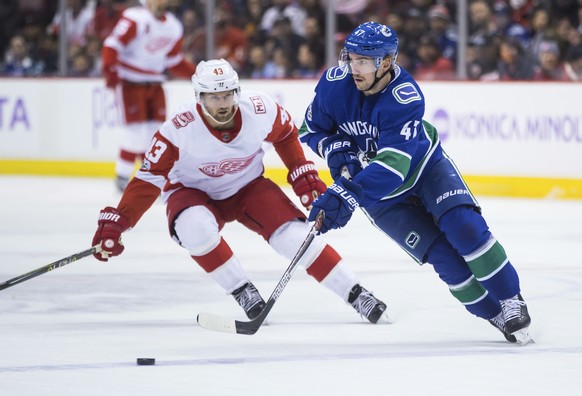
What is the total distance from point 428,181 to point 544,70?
16.7 ft

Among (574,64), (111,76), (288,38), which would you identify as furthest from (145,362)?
(288,38)

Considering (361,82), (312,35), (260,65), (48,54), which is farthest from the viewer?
(48,54)

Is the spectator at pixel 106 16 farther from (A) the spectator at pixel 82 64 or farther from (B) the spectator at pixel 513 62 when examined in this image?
(B) the spectator at pixel 513 62

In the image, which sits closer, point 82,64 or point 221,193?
point 221,193

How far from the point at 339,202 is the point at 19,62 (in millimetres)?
7830

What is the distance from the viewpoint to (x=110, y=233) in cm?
481

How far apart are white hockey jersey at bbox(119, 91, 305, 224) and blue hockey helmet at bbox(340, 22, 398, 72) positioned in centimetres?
66

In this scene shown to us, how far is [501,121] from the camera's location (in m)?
9.53

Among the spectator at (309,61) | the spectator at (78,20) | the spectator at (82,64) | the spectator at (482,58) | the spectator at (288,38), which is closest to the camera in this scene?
the spectator at (482,58)

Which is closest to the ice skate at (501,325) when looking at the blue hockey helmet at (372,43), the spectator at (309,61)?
the blue hockey helmet at (372,43)

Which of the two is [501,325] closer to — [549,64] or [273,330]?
[273,330]

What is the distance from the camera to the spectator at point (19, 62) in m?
11.7

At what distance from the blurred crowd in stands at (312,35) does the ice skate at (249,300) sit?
4.83 m

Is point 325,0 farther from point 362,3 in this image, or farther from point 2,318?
point 2,318
